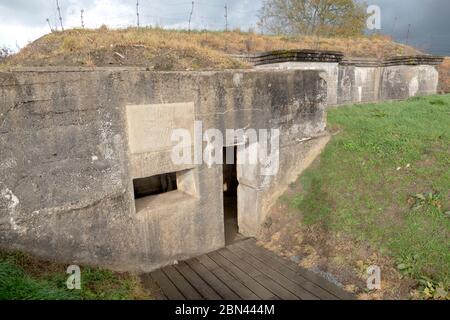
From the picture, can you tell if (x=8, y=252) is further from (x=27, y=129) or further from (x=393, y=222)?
(x=393, y=222)

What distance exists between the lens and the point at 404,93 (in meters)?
11.4

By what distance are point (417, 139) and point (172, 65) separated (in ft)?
15.5

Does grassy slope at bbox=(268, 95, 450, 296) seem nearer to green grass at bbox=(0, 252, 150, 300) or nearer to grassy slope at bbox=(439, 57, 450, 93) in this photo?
green grass at bbox=(0, 252, 150, 300)

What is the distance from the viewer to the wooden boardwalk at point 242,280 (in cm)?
406

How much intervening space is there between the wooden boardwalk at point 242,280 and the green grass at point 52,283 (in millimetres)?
507

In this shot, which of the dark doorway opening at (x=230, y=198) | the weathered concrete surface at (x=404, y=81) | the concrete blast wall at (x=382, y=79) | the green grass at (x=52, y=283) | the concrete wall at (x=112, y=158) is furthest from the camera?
the weathered concrete surface at (x=404, y=81)

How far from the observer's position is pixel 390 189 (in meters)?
5.08

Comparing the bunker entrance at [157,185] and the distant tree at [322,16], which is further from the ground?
the distant tree at [322,16]

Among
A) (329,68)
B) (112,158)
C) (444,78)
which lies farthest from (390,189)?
(444,78)

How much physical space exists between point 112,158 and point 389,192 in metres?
4.15

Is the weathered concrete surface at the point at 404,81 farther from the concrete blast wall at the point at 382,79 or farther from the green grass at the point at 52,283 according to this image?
the green grass at the point at 52,283

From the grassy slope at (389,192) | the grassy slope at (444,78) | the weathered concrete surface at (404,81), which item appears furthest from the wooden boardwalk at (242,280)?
the grassy slope at (444,78)
